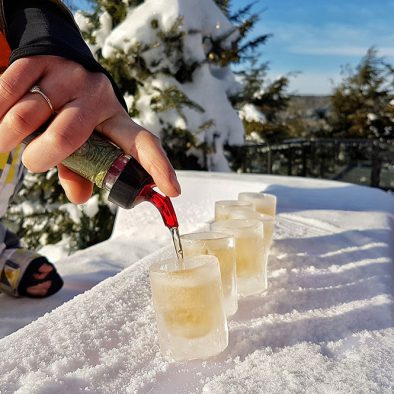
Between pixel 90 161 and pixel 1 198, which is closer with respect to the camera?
pixel 90 161

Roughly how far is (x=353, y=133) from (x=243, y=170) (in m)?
5.52

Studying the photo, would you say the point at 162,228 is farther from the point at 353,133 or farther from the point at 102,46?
the point at 353,133

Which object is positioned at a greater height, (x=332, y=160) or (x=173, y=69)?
(x=173, y=69)

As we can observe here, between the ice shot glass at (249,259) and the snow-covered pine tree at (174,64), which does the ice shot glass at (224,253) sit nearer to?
the ice shot glass at (249,259)

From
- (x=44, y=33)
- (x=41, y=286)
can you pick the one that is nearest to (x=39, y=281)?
(x=41, y=286)

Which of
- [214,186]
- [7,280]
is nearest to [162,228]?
[214,186]

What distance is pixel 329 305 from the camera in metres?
1.01

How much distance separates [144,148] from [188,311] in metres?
0.27

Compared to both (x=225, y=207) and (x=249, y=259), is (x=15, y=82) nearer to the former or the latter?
(x=249, y=259)

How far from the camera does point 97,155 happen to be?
0.71m

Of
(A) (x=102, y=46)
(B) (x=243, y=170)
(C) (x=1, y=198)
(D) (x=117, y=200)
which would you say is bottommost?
(B) (x=243, y=170)

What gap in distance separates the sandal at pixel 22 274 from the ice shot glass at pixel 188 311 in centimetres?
83

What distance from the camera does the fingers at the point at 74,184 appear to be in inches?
32.5

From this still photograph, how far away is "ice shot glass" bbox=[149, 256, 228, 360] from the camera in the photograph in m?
0.77
